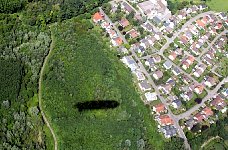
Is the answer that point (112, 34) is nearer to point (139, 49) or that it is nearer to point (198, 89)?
point (139, 49)

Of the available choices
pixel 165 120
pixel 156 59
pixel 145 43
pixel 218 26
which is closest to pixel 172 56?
pixel 156 59

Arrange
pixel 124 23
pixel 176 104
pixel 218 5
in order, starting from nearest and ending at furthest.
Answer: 1. pixel 176 104
2. pixel 124 23
3. pixel 218 5

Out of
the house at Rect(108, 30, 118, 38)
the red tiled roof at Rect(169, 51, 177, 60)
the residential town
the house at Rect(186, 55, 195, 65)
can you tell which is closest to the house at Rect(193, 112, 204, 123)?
the residential town

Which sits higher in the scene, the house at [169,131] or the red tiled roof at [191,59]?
the red tiled roof at [191,59]

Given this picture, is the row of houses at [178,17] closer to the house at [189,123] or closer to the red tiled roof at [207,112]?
the red tiled roof at [207,112]

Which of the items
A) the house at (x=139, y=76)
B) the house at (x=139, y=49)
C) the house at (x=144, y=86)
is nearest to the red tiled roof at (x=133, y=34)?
the house at (x=139, y=49)
